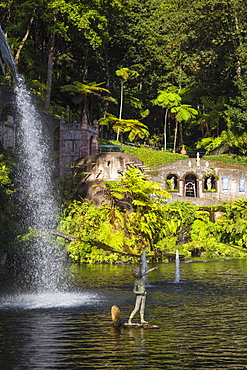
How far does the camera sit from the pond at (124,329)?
29.9 ft

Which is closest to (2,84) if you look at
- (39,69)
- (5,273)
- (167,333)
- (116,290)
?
(39,69)

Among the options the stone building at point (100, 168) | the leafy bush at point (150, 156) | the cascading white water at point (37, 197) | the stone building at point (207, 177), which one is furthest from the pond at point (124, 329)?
the leafy bush at point (150, 156)

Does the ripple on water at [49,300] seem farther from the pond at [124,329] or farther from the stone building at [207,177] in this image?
the stone building at [207,177]

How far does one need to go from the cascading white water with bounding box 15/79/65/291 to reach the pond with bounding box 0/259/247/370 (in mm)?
3126

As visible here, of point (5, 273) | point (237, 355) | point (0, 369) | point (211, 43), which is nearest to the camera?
point (0, 369)

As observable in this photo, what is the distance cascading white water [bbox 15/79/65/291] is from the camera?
24.3 metres

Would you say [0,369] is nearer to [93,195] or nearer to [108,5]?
[93,195]

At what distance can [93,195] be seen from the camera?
33.9 m

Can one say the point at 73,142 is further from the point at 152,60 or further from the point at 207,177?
the point at 152,60

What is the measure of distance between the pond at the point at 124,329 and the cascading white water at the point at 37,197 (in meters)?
3.13

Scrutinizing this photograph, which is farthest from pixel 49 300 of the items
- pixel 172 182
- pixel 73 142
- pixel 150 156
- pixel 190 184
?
pixel 150 156

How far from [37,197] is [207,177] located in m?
21.1

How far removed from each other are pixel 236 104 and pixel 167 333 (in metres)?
47.0

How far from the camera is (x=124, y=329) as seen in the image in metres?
11.7
